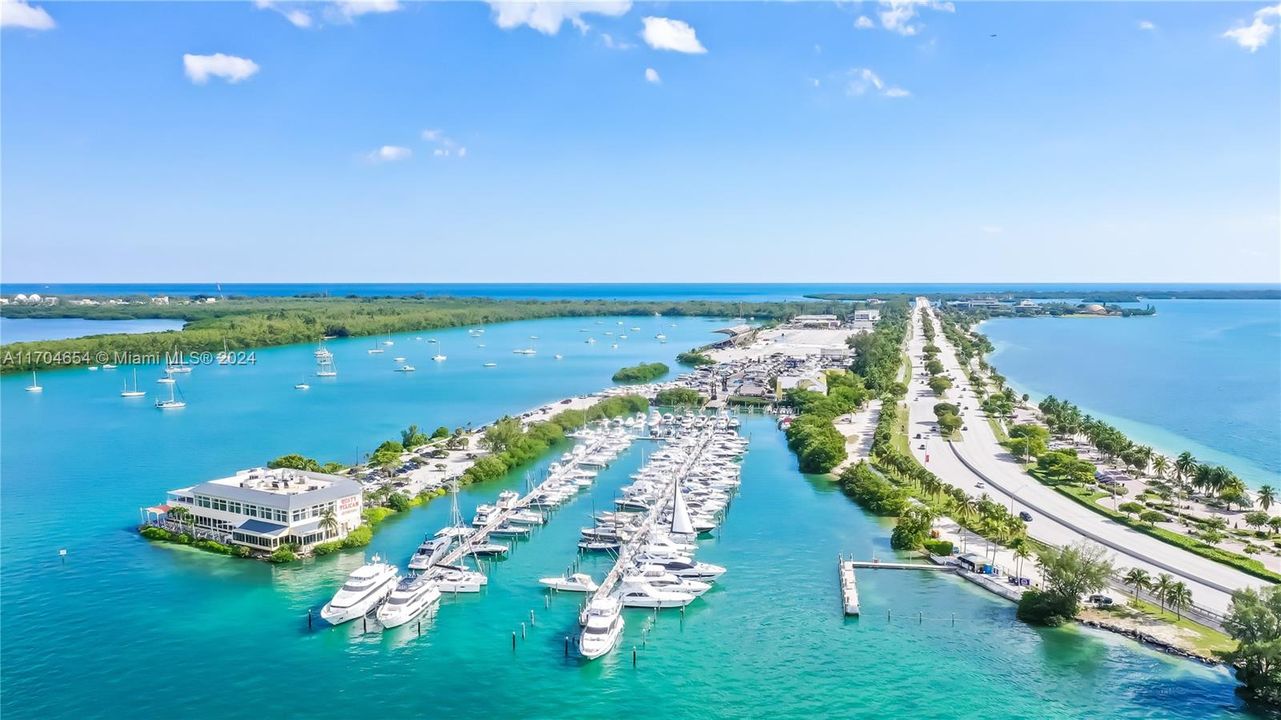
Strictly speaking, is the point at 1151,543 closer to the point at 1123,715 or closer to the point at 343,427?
the point at 1123,715

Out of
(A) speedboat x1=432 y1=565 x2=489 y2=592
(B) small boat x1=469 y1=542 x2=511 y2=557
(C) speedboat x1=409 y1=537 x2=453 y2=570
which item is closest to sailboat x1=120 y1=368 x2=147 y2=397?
(C) speedboat x1=409 y1=537 x2=453 y2=570

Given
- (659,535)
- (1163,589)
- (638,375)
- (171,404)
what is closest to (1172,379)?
(638,375)

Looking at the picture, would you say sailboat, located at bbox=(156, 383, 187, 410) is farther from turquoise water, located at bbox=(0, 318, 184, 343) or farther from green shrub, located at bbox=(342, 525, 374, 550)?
turquoise water, located at bbox=(0, 318, 184, 343)

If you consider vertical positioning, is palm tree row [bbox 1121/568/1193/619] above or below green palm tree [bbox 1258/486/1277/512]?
below

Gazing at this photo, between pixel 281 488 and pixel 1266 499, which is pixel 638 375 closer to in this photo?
pixel 281 488

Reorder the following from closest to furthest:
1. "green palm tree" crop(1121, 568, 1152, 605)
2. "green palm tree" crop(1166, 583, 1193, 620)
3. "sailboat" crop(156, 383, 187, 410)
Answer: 1. "green palm tree" crop(1166, 583, 1193, 620)
2. "green palm tree" crop(1121, 568, 1152, 605)
3. "sailboat" crop(156, 383, 187, 410)

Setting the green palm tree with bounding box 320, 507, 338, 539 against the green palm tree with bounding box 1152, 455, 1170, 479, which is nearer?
the green palm tree with bounding box 320, 507, 338, 539
